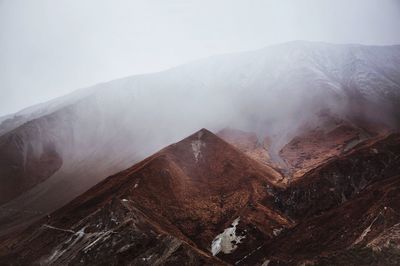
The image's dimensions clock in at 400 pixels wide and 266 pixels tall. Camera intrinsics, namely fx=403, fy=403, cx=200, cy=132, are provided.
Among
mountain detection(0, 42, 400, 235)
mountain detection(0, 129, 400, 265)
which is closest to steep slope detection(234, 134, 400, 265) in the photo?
mountain detection(0, 129, 400, 265)

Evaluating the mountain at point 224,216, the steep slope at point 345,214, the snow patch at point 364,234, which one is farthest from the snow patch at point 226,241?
the snow patch at point 364,234

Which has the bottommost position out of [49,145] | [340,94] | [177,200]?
[340,94]

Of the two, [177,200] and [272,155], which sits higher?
[177,200]

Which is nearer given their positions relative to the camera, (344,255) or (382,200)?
(344,255)

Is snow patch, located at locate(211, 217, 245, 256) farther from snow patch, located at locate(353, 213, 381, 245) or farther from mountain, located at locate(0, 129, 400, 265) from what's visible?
snow patch, located at locate(353, 213, 381, 245)

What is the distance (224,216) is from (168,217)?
7556 millimetres

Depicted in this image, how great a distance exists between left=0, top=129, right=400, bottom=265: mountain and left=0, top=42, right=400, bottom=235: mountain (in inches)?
689

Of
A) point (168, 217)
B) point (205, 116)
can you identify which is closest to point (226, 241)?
point (168, 217)

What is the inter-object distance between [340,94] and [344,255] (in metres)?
111

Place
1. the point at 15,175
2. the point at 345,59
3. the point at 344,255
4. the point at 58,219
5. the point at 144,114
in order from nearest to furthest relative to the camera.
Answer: the point at 344,255
the point at 58,219
the point at 15,175
the point at 144,114
the point at 345,59

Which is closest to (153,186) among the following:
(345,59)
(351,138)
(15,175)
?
(351,138)

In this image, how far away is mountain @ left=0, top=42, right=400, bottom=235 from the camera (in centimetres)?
10306

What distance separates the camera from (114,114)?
15775 centimetres

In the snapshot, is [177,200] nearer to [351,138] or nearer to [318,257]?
[318,257]
